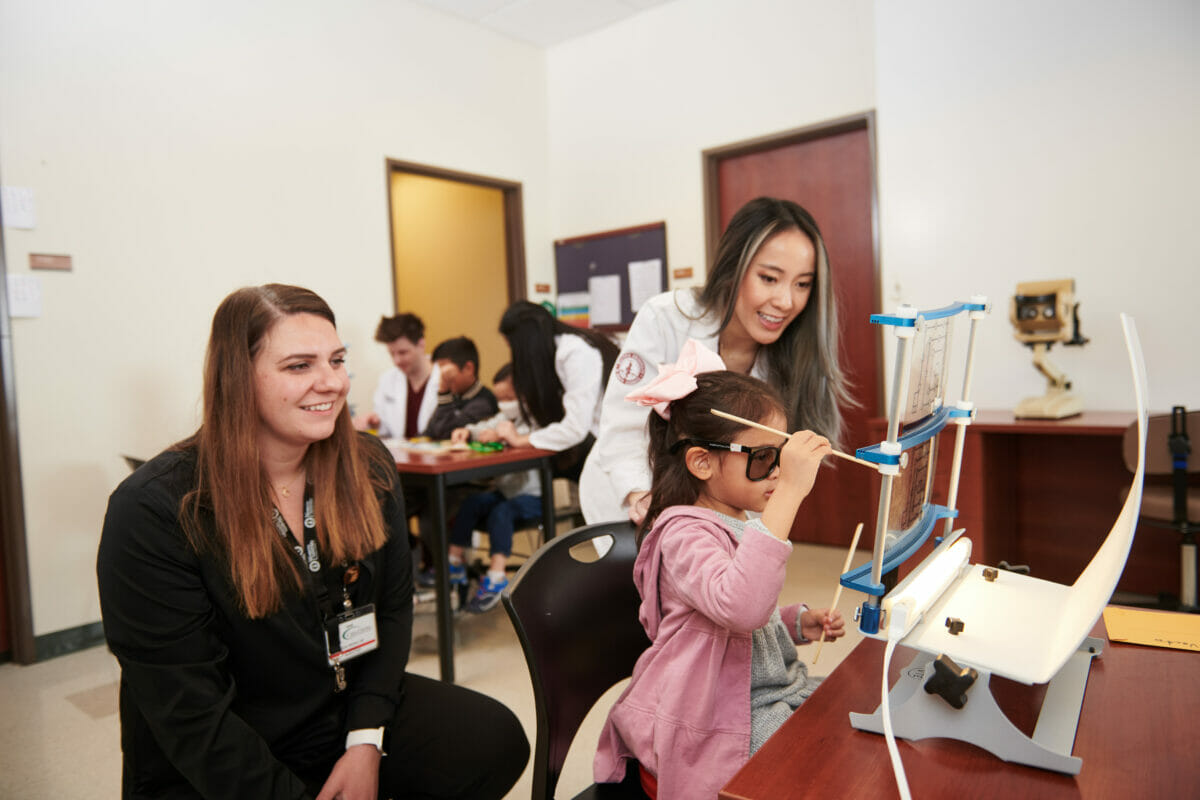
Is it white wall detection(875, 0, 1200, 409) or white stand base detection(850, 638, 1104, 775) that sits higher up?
white wall detection(875, 0, 1200, 409)

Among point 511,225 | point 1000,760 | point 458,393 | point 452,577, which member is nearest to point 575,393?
point 458,393

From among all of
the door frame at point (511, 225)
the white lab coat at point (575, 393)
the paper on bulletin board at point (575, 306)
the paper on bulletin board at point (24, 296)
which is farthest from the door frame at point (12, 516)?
the paper on bulletin board at point (575, 306)

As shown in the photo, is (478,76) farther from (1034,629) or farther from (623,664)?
(1034,629)

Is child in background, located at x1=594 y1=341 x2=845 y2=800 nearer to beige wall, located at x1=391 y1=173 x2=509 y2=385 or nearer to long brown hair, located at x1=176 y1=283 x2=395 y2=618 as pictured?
long brown hair, located at x1=176 y1=283 x2=395 y2=618

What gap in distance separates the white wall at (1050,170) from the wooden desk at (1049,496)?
23 centimetres

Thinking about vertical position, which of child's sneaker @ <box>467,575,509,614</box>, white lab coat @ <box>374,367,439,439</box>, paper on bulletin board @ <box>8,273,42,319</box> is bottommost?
child's sneaker @ <box>467,575,509,614</box>

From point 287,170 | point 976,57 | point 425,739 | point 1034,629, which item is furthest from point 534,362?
point 1034,629

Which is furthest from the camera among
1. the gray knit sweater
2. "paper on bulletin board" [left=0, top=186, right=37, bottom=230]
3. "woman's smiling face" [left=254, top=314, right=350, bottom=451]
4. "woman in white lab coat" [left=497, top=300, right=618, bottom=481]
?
"woman in white lab coat" [left=497, top=300, right=618, bottom=481]

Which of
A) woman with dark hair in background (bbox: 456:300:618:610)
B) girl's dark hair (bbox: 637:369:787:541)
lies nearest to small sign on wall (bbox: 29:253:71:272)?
woman with dark hair in background (bbox: 456:300:618:610)

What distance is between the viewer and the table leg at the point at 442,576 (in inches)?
104

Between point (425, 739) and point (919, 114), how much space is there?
318cm

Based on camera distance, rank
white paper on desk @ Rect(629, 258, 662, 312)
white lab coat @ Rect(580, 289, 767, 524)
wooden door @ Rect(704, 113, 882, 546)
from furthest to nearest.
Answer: white paper on desk @ Rect(629, 258, 662, 312), wooden door @ Rect(704, 113, 882, 546), white lab coat @ Rect(580, 289, 767, 524)

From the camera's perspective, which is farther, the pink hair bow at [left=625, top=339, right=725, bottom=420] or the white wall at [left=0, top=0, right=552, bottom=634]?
the white wall at [left=0, top=0, right=552, bottom=634]

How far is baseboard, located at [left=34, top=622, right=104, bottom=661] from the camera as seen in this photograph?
310cm
